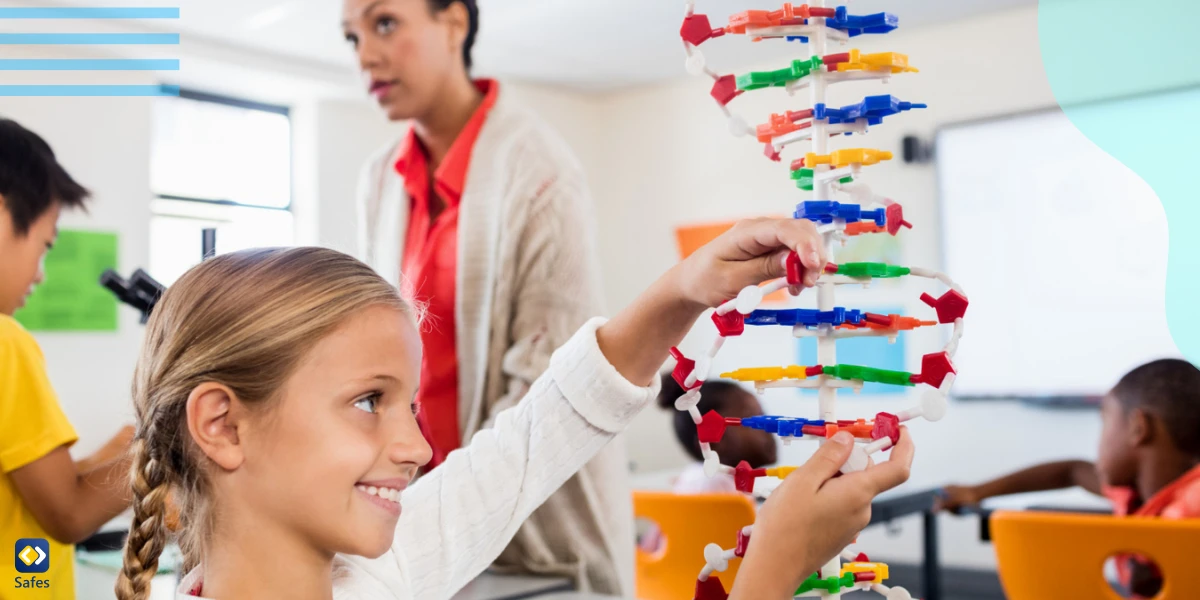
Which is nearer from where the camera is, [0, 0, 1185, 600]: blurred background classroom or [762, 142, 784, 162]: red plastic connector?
[762, 142, 784, 162]: red plastic connector

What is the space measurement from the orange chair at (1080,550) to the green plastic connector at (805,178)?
4.51ft

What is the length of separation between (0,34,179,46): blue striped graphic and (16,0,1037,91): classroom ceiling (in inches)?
2.6

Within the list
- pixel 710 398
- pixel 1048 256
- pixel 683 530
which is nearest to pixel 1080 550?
pixel 683 530

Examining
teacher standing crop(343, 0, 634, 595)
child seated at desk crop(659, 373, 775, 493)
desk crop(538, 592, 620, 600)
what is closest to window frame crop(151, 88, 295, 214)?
child seated at desk crop(659, 373, 775, 493)

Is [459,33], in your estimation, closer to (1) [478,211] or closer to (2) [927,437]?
(1) [478,211]

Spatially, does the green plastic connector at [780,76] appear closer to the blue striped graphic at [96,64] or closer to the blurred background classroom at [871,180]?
the blurred background classroom at [871,180]

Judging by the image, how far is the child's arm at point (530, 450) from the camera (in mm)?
901

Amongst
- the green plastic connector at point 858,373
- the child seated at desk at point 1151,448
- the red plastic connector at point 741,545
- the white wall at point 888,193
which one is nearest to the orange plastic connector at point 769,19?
the green plastic connector at point 858,373

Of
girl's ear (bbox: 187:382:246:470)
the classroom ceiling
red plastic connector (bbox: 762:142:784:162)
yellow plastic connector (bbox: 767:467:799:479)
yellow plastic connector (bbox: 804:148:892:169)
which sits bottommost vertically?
yellow plastic connector (bbox: 767:467:799:479)

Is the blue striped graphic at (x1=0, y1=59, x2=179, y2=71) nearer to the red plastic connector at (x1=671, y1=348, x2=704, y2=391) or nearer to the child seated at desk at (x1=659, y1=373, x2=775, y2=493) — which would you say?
the child seated at desk at (x1=659, y1=373, x2=775, y2=493)

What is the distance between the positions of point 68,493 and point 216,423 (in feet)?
1.47

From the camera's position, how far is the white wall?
14.1 feet

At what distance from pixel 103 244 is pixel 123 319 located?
1.01ft

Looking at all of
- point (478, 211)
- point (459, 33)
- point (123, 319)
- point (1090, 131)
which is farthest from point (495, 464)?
point (1090, 131)
